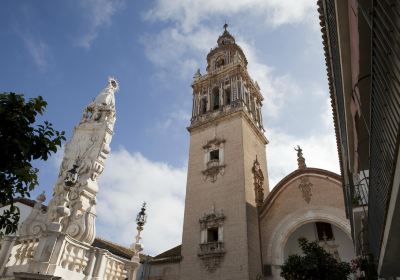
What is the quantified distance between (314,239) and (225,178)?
243 inches

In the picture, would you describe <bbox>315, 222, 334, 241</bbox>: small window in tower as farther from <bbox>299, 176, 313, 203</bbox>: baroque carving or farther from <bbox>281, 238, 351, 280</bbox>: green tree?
<bbox>281, 238, 351, 280</bbox>: green tree

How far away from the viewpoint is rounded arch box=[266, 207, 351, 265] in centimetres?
1680

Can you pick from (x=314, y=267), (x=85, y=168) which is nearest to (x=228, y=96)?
(x=314, y=267)

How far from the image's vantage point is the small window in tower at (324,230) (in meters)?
18.3

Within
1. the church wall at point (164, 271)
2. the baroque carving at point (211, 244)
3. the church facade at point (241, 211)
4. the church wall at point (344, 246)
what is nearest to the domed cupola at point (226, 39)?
the church facade at point (241, 211)

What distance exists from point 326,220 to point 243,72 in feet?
42.3

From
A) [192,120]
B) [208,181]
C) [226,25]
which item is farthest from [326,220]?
[226,25]

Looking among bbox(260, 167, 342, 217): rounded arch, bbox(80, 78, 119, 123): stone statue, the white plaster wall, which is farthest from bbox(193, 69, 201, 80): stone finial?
bbox(80, 78, 119, 123): stone statue

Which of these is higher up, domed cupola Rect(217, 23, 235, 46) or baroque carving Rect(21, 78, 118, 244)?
domed cupola Rect(217, 23, 235, 46)

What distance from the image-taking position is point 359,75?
612 centimetres

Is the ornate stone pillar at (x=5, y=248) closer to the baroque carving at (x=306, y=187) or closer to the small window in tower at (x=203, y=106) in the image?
the baroque carving at (x=306, y=187)

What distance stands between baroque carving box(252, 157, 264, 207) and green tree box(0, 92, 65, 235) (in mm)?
16356

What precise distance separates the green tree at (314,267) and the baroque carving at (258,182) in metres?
8.52

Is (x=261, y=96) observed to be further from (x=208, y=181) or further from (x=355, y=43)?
(x=355, y=43)
